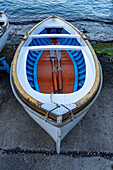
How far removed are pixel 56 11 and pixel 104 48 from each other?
12.9 meters

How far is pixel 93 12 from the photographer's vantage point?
18500mm

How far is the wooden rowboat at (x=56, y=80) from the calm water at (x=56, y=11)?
9.97 m

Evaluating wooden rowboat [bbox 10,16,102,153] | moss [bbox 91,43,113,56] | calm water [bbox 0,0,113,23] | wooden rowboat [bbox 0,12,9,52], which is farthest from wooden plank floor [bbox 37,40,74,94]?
calm water [bbox 0,0,113,23]

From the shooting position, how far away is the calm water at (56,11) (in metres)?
16.4

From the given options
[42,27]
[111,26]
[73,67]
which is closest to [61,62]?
[73,67]

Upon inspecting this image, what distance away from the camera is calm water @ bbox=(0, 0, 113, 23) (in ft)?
53.9

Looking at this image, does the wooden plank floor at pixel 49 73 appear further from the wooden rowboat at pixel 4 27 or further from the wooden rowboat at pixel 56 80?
the wooden rowboat at pixel 4 27

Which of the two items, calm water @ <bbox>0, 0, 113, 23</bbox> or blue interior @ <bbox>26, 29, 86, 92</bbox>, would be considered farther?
calm water @ <bbox>0, 0, 113, 23</bbox>

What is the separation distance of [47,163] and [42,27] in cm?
726

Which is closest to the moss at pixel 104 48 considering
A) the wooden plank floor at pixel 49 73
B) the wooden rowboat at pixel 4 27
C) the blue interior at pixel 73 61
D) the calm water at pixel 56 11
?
the blue interior at pixel 73 61

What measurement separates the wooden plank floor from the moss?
12.1 ft

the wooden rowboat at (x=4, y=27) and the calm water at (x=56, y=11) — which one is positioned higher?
the calm water at (x=56, y=11)

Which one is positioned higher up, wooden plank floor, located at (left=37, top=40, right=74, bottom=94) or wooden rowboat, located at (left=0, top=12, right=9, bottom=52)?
wooden rowboat, located at (left=0, top=12, right=9, bottom=52)

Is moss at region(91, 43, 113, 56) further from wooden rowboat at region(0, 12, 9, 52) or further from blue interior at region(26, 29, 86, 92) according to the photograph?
wooden rowboat at region(0, 12, 9, 52)
